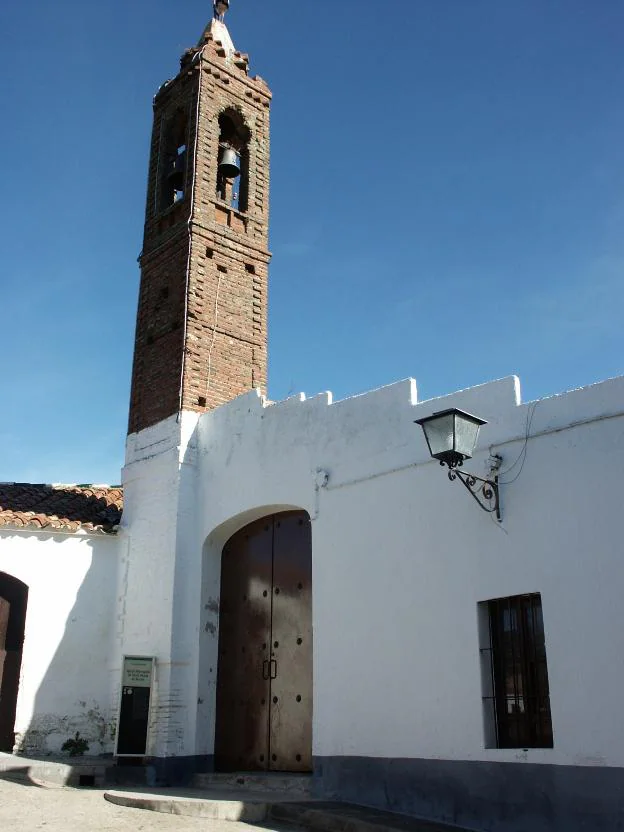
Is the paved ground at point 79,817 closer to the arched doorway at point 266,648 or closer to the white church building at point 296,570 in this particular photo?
the white church building at point 296,570

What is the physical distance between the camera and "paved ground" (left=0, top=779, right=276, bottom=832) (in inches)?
289

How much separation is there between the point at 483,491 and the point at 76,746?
6847mm

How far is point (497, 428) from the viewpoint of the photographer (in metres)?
8.06

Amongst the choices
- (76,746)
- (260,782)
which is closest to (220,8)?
(76,746)

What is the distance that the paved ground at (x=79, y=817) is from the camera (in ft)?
A: 24.0

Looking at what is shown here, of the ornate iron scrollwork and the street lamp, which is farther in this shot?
the ornate iron scrollwork

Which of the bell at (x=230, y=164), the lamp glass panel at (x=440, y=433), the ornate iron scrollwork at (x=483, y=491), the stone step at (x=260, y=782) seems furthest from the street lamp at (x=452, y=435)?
the bell at (x=230, y=164)

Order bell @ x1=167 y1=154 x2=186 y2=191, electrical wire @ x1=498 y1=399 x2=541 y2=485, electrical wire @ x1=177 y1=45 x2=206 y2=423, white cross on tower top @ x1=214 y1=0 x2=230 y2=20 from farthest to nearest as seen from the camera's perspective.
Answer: white cross on tower top @ x1=214 y1=0 x2=230 y2=20 < bell @ x1=167 y1=154 x2=186 y2=191 < electrical wire @ x1=177 y1=45 x2=206 y2=423 < electrical wire @ x1=498 y1=399 x2=541 y2=485

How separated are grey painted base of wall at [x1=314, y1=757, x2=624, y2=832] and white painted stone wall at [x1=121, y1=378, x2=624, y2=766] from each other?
0.13 m

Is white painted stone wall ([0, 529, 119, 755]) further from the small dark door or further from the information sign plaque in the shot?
the information sign plaque

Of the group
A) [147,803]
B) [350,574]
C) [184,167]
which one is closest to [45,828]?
[147,803]

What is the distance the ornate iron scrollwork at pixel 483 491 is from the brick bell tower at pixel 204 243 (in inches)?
211

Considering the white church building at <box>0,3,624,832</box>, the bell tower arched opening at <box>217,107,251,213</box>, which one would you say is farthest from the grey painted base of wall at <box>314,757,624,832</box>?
the bell tower arched opening at <box>217,107,251,213</box>

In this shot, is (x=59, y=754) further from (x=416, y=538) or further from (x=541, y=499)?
(x=541, y=499)
